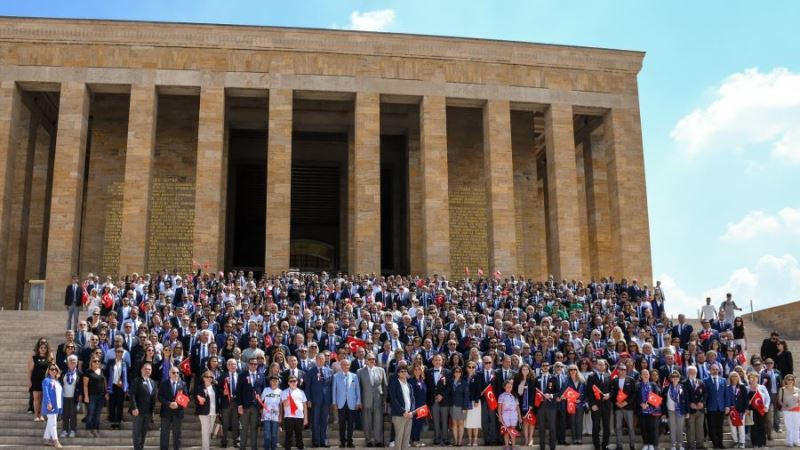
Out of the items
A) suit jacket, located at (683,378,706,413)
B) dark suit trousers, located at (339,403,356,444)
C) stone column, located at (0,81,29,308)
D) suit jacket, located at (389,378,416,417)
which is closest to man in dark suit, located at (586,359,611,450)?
suit jacket, located at (683,378,706,413)

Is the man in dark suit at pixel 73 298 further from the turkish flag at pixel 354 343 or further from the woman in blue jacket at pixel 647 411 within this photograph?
the woman in blue jacket at pixel 647 411

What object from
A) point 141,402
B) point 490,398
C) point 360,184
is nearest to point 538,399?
point 490,398

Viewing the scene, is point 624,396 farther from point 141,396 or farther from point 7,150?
point 7,150

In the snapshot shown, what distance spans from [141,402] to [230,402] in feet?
4.48

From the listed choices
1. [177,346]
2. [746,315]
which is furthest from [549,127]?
[177,346]

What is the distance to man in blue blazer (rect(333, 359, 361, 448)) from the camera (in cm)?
1316

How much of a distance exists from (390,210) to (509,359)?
2157cm

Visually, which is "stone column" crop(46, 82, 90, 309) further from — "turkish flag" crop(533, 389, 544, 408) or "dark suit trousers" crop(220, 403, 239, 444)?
"turkish flag" crop(533, 389, 544, 408)

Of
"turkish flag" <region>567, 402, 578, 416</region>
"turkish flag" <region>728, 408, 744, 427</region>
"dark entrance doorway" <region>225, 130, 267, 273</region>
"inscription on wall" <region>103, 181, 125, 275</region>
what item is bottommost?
"turkish flag" <region>728, 408, 744, 427</region>

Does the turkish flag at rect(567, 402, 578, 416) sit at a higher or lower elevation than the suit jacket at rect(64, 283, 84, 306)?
lower

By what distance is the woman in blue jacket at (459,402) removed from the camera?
43.8 ft

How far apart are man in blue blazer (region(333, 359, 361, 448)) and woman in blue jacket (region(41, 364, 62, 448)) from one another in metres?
4.36

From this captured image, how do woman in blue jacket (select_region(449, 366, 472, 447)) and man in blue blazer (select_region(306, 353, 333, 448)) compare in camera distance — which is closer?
man in blue blazer (select_region(306, 353, 333, 448))

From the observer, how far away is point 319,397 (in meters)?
13.1
